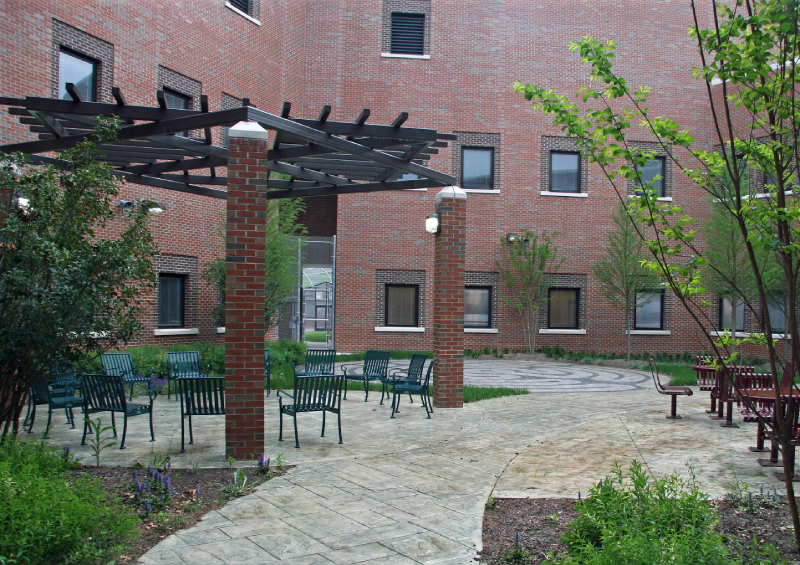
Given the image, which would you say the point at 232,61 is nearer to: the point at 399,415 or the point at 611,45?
the point at 399,415

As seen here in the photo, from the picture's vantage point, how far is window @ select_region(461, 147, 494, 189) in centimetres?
2211

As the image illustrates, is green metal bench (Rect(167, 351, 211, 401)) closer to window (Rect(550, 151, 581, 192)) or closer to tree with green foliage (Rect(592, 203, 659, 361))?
tree with green foliage (Rect(592, 203, 659, 361))

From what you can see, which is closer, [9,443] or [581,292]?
[9,443]

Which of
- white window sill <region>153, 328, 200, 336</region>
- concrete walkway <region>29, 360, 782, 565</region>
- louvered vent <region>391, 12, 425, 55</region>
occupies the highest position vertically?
louvered vent <region>391, 12, 425, 55</region>

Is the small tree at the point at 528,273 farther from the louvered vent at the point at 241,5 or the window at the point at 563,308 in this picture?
the louvered vent at the point at 241,5

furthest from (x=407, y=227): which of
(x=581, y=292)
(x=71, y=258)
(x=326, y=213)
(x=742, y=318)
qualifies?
(x=71, y=258)

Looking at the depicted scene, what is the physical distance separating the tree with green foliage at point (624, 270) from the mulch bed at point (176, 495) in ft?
53.4

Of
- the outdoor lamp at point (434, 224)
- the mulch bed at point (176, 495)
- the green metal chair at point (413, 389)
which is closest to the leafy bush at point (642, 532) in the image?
the mulch bed at point (176, 495)

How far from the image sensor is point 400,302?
72.2 ft

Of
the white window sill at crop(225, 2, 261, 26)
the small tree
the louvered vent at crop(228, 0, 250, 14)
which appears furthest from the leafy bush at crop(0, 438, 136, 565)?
the small tree

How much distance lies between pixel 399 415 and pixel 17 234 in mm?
5690

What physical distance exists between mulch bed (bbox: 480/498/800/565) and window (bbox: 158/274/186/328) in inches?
533

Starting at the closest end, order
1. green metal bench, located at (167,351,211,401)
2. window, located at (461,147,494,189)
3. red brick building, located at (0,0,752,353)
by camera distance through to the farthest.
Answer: green metal bench, located at (167,351,211,401) → red brick building, located at (0,0,752,353) → window, located at (461,147,494,189)

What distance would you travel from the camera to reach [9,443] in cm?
521
